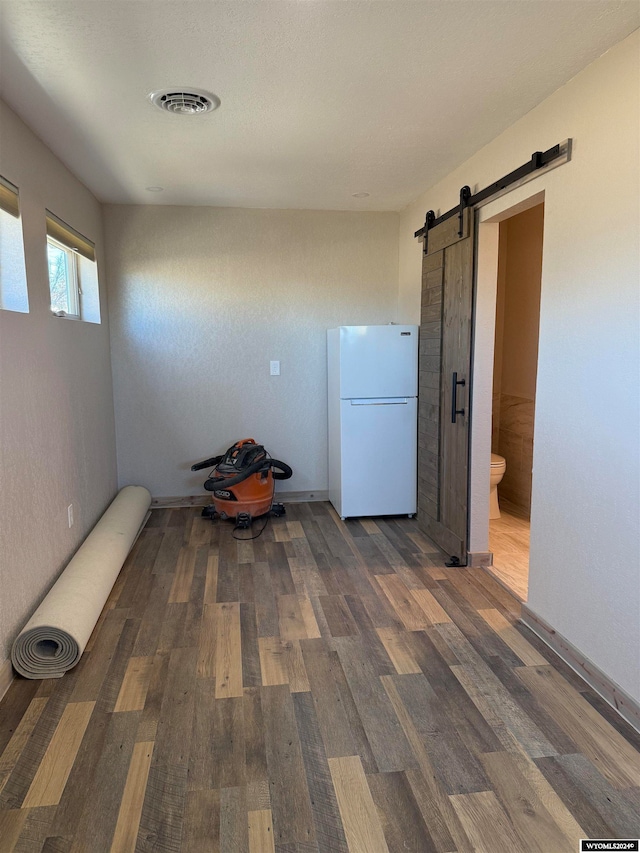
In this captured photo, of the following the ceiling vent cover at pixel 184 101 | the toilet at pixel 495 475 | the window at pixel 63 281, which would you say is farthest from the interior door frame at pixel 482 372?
the window at pixel 63 281

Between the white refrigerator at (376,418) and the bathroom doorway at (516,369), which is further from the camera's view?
the bathroom doorway at (516,369)

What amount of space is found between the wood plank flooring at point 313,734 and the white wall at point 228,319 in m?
1.77

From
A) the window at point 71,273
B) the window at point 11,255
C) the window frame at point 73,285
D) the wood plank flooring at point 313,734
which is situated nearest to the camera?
the wood plank flooring at point 313,734

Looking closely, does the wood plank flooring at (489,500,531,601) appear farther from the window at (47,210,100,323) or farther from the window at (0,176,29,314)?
the window at (47,210,100,323)

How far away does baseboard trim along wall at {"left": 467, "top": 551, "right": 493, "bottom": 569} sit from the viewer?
11.4 ft

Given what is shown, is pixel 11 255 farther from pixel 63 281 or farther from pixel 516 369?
pixel 516 369

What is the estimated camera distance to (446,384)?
3689 mm

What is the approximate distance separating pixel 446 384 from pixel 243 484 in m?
1.64

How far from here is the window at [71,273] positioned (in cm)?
335

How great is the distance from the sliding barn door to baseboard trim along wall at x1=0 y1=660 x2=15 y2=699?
7.93 ft

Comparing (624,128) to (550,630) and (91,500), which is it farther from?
(91,500)

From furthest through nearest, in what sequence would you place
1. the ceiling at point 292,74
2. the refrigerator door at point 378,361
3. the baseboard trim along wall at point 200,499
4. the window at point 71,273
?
1. the baseboard trim along wall at point 200,499
2. the refrigerator door at point 378,361
3. the window at point 71,273
4. the ceiling at point 292,74

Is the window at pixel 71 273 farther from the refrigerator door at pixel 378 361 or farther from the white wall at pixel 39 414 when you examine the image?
the refrigerator door at pixel 378 361

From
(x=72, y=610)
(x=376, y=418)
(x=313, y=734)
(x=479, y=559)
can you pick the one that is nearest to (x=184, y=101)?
(x=72, y=610)
